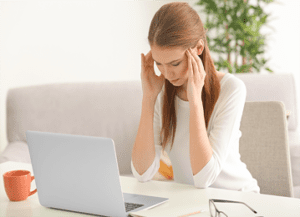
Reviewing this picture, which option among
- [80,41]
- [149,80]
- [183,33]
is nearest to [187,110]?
[149,80]

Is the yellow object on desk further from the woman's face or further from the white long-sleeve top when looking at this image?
the woman's face

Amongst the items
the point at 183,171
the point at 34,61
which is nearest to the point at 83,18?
the point at 34,61

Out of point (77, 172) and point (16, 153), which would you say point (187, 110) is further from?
point (16, 153)

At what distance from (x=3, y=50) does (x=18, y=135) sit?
55cm

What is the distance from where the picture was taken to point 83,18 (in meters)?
2.79

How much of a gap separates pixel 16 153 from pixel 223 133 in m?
1.27

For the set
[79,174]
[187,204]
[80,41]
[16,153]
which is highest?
[80,41]

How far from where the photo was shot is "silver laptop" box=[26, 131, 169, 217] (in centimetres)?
80

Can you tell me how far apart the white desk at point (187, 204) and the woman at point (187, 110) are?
3.0 inches

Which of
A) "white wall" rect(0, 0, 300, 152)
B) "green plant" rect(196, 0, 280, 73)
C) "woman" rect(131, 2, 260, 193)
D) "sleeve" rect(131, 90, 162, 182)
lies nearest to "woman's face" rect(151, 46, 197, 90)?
"woman" rect(131, 2, 260, 193)

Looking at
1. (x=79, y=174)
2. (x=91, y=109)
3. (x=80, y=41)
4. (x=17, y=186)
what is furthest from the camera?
(x=80, y=41)

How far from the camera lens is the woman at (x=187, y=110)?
1.14 metres

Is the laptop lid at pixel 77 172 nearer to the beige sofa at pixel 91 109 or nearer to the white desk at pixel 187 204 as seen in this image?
the white desk at pixel 187 204

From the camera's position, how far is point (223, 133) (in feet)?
3.77
